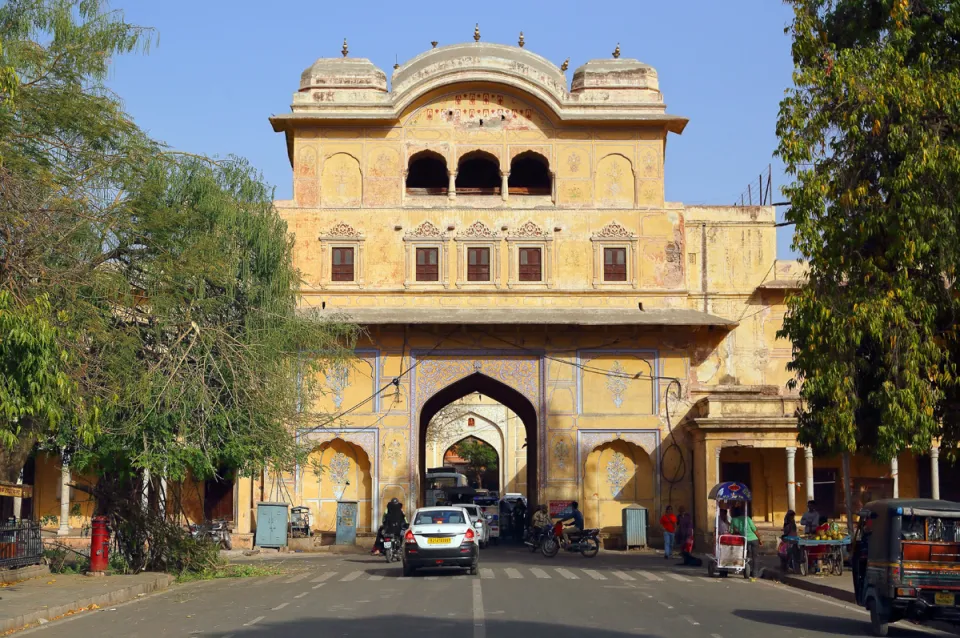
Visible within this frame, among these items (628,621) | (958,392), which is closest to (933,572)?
(628,621)

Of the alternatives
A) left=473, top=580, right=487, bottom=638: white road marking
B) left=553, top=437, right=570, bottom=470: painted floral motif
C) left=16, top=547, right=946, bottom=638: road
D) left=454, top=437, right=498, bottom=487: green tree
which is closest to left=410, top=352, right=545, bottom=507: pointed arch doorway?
left=553, top=437, right=570, bottom=470: painted floral motif

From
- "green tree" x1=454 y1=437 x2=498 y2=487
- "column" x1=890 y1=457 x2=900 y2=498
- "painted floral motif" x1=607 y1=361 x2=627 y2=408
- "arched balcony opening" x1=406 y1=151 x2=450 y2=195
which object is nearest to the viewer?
"column" x1=890 y1=457 x2=900 y2=498

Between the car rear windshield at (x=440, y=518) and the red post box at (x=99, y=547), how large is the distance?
5.29 metres

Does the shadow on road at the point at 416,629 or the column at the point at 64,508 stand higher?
the column at the point at 64,508

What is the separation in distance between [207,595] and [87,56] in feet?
25.6

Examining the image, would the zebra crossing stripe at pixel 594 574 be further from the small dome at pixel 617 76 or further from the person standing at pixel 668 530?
the small dome at pixel 617 76

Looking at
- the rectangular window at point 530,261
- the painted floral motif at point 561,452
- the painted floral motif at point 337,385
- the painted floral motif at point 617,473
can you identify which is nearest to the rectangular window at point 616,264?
the rectangular window at point 530,261

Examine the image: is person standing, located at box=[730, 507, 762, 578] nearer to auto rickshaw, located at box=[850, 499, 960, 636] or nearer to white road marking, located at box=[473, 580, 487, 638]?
white road marking, located at box=[473, 580, 487, 638]

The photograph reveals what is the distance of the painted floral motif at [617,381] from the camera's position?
108ft

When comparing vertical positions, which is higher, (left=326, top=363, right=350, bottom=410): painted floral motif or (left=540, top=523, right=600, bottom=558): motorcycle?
(left=326, top=363, right=350, bottom=410): painted floral motif

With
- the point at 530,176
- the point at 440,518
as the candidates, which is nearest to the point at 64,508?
the point at 440,518

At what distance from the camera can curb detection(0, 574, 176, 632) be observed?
43.9ft

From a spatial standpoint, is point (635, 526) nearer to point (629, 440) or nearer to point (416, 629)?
point (629, 440)

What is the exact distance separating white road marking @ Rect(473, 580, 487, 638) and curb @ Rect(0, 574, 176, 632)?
498cm
